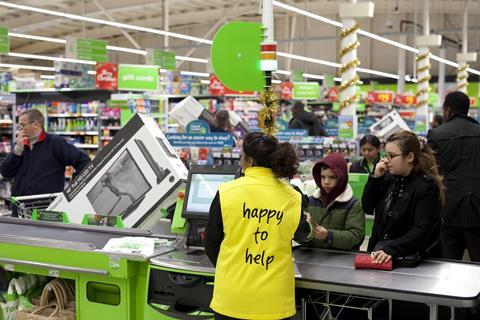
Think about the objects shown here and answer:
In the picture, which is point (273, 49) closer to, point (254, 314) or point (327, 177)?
point (327, 177)

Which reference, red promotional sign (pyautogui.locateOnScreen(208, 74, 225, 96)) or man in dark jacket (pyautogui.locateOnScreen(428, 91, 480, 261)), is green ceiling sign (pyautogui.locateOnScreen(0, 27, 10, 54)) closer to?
red promotional sign (pyautogui.locateOnScreen(208, 74, 225, 96))

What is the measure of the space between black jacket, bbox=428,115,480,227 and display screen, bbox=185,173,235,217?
1.85 metres

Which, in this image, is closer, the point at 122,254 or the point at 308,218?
the point at 308,218

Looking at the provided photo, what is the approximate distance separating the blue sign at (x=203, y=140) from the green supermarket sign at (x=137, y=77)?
6954mm

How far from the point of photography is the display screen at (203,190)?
3.52 meters

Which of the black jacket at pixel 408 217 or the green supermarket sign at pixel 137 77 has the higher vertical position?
the green supermarket sign at pixel 137 77

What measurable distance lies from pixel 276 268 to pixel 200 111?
620cm

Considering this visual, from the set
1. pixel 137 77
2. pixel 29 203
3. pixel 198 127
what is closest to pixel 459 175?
pixel 29 203

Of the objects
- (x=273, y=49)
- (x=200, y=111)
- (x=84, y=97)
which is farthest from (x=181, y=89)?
Result: (x=273, y=49)

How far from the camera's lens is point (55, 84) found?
14898mm

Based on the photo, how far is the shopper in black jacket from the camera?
3152 mm

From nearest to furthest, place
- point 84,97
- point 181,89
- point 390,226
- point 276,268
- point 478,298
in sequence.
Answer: point 478,298 → point 276,268 → point 390,226 → point 84,97 → point 181,89

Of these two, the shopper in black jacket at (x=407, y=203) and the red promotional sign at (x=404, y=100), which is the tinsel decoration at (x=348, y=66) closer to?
the shopper in black jacket at (x=407, y=203)

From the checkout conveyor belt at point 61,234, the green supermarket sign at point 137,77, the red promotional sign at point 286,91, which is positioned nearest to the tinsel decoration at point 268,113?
the checkout conveyor belt at point 61,234
